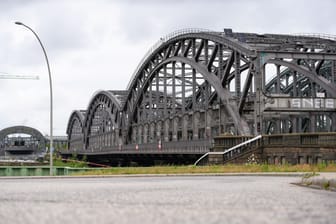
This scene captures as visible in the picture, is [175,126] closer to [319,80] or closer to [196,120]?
[196,120]

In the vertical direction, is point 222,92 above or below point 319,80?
below

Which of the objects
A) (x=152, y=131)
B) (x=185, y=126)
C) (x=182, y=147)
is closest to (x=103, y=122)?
(x=152, y=131)

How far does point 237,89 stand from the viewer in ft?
200

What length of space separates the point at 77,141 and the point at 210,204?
187 m

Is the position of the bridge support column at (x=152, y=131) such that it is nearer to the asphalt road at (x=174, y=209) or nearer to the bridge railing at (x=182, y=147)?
the bridge railing at (x=182, y=147)

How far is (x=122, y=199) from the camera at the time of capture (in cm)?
1465

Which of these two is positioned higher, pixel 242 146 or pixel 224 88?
pixel 224 88

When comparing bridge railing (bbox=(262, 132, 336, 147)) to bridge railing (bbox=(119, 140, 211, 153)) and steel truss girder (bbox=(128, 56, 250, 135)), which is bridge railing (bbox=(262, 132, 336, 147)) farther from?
bridge railing (bbox=(119, 140, 211, 153))

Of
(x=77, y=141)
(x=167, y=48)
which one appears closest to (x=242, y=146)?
(x=167, y=48)

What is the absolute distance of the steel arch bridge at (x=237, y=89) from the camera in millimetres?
51734

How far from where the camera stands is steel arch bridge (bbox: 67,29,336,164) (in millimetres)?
51734

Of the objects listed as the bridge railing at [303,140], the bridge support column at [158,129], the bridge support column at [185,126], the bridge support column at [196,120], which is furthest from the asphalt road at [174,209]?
the bridge support column at [158,129]

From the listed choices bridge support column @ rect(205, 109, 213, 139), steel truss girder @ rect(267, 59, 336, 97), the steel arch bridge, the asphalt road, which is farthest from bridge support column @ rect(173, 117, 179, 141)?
the asphalt road

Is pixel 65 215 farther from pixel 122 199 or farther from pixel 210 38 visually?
pixel 210 38
